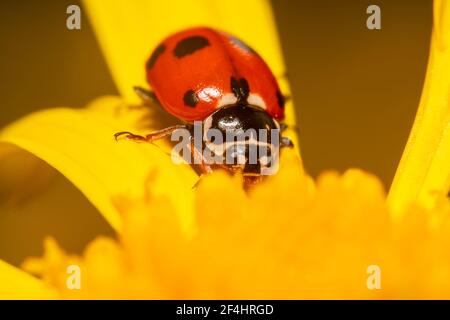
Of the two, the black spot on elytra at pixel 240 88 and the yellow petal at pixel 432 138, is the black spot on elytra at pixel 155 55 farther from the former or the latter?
the yellow petal at pixel 432 138

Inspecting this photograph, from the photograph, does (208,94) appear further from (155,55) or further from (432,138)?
(432,138)

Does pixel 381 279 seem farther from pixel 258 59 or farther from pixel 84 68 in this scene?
pixel 84 68

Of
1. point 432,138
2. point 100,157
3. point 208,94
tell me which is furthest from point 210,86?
point 432,138

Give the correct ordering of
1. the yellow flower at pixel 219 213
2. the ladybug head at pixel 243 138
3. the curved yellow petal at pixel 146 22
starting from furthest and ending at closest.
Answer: the curved yellow petal at pixel 146 22, the ladybug head at pixel 243 138, the yellow flower at pixel 219 213

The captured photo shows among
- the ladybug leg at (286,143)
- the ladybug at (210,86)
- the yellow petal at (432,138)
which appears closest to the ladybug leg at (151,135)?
the ladybug at (210,86)
